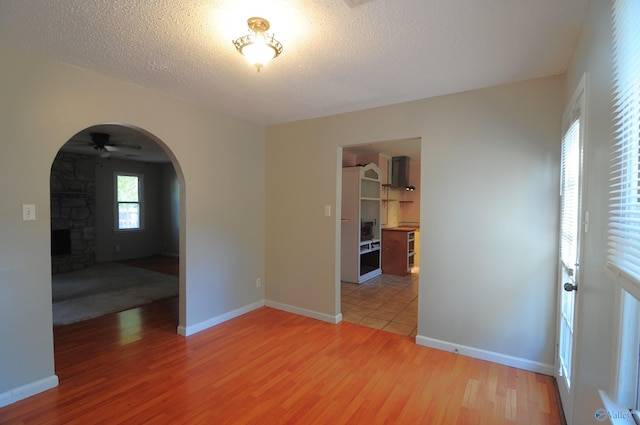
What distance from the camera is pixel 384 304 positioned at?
13.8 ft

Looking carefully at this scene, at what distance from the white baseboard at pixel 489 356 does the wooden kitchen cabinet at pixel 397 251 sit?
2.97 meters

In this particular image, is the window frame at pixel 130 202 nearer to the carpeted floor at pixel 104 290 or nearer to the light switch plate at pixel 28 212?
the carpeted floor at pixel 104 290

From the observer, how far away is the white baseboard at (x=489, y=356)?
8.11 ft

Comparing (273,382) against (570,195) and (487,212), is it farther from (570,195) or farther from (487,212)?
(570,195)

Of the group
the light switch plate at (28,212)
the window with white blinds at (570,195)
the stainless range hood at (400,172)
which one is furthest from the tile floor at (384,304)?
the light switch plate at (28,212)

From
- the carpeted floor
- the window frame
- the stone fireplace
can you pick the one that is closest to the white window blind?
the carpeted floor

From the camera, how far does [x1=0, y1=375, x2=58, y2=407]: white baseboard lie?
2.04 metres

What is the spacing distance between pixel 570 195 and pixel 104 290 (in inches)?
234

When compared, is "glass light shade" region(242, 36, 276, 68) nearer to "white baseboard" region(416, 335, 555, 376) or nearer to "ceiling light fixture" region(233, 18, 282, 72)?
"ceiling light fixture" region(233, 18, 282, 72)

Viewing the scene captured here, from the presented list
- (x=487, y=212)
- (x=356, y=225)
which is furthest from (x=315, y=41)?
(x=356, y=225)

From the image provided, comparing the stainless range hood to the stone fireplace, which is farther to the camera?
the stainless range hood

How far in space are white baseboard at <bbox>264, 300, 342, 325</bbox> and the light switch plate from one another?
8.67 feet

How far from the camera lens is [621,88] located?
3.51 feet

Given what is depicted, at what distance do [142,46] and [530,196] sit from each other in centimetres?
311
